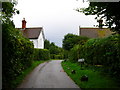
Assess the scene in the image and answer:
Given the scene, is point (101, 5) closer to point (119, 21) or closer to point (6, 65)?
point (119, 21)

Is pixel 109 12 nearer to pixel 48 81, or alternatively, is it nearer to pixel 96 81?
pixel 96 81

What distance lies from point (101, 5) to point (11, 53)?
4.61 metres

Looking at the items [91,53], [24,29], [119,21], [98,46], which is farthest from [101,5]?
[24,29]

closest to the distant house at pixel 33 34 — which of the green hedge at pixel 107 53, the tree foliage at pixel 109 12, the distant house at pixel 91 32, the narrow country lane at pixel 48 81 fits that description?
the distant house at pixel 91 32

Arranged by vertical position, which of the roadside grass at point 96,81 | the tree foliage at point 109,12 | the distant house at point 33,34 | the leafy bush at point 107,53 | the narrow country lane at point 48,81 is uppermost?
the distant house at point 33,34

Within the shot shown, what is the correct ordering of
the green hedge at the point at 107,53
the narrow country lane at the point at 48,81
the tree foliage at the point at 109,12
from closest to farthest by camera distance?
the tree foliage at the point at 109,12 → the narrow country lane at the point at 48,81 → the green hedge at the point at 107,53

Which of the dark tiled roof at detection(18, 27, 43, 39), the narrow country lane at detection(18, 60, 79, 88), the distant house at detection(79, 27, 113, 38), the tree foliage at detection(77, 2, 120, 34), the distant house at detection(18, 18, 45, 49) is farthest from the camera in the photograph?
the dark tiled roof at detection(18, 27, 43, 39)

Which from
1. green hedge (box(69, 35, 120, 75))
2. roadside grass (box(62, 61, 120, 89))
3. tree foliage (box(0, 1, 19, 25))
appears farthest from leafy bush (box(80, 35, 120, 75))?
tree foliage (box(0, 1, 19, 25))

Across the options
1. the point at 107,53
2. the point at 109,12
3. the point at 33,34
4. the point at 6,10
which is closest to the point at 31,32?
the point at 33,34

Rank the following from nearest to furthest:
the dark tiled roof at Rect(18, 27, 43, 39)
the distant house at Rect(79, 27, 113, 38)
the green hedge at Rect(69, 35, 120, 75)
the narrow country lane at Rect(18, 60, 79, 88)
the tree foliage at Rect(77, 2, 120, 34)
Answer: the tree foliage at Rect(77, 2, 120, 34) < the narrow country lane at Rect(18, 60, 79, 88) < the green hedge at Rect(69, 35, 120, 75) < the distant house at Rect(79, 27, 113, 38) < the dark tiled roof at Rect(18, 27, 43, 39)

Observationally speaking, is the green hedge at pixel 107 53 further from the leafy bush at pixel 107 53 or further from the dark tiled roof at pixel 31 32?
the dark tiled roof at pixel 31 32

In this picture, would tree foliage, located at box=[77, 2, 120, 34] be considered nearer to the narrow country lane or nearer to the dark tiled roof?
the narrow country lane

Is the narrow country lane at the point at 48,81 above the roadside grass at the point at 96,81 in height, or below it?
below

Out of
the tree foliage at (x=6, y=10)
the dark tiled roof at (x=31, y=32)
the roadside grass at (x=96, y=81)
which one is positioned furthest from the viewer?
the dark tiled roof at (x=31, y=32)
